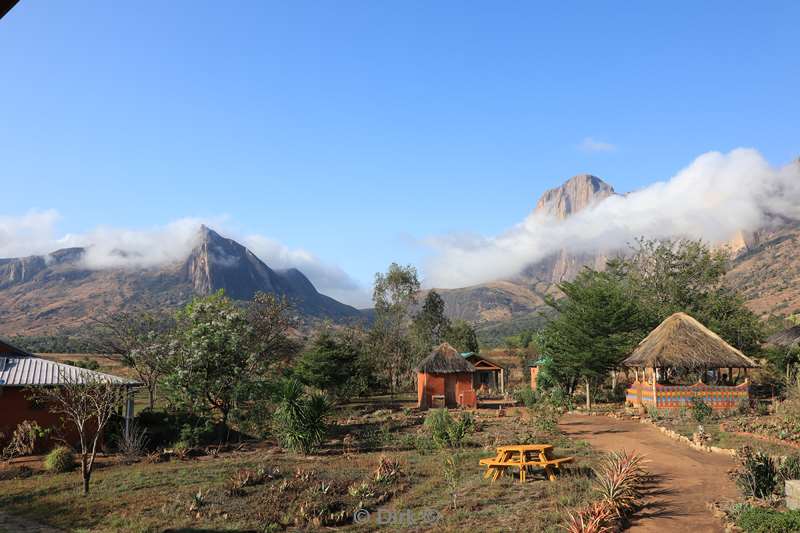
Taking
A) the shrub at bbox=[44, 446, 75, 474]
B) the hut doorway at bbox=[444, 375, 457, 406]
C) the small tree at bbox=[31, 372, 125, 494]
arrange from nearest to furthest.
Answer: the small tree at bbox=[31, 372, 125, 494] → the shrub at bbox=[44, 446, 75, 474] → the hut doorway at bbox=[444, 375, 457, 406]

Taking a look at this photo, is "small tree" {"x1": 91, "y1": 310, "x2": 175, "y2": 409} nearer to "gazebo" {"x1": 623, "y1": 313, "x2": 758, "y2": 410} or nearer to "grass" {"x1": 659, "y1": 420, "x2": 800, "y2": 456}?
"grass" {"x1": 659, "y1": 420, "x2": 800, "y2": 456}

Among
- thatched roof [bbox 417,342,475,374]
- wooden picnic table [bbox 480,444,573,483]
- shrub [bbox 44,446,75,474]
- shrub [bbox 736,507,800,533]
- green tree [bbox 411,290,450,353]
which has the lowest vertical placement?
shrub [bbox 44,446,75,474]

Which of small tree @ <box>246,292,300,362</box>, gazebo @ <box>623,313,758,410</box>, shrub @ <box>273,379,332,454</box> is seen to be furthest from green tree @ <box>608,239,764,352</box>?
shrub @ <box>273,379,332,454</box>

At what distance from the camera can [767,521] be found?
8.66 metres

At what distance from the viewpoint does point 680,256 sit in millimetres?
43750

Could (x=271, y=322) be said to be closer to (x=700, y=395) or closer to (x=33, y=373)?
(x=33, y=373)

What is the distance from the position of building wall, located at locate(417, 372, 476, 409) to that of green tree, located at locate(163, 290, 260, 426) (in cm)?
1422

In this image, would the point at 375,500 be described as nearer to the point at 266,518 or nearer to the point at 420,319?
the point at 266,518

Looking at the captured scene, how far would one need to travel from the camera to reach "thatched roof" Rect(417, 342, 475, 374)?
34.3 metres

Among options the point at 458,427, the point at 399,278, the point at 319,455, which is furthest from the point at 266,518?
the point at 399,278

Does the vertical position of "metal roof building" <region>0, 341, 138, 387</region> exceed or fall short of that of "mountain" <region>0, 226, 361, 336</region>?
it falls short

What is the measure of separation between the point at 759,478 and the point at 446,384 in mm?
23877

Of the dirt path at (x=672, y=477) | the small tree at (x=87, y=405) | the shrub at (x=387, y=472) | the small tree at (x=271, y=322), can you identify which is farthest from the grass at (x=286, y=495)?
the small tree at (x=271, y=322)

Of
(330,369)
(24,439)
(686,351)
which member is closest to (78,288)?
(330,369)
